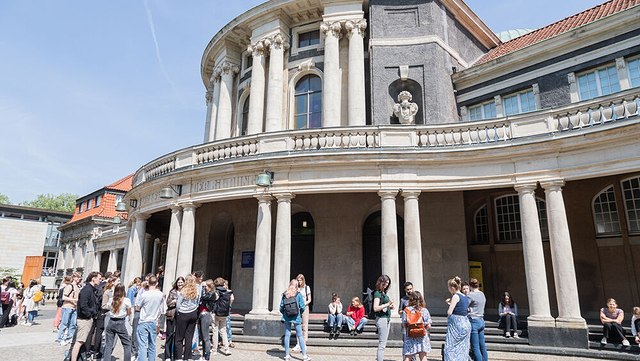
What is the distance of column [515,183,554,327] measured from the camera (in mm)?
10567

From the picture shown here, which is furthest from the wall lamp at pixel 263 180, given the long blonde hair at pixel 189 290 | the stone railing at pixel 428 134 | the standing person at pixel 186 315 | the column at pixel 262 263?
the long blonde hair at pixel 189 290

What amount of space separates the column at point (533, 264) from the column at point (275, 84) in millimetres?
10423

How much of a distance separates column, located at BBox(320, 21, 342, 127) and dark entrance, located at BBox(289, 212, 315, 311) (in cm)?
405

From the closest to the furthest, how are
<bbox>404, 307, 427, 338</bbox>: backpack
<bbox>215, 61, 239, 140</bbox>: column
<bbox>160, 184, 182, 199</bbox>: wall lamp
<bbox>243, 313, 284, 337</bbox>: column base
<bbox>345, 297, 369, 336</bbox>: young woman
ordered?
<bbox>404, 307, 427, 338</bbox>: backpack, <bbox>345, 297, 369, 336</bbox>: young woman, <bbox>243, 313, 284, 337</bbox>: column base, <bbox>160, 184, 182, 199</bbox>: wall lamp, <bbox>215, 61, 239, 140</bbox>: column

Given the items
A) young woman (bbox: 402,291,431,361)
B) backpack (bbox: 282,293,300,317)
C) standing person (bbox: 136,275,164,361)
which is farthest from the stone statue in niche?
standing person (bbox: 136,275,164,361)

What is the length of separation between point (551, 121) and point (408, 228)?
195 inches

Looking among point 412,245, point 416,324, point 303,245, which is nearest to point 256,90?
point 303,245

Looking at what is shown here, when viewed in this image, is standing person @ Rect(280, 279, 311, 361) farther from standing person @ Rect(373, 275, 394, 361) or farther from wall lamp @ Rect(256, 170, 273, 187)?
wall lamp @ Rect(256, 170, 273, 187)

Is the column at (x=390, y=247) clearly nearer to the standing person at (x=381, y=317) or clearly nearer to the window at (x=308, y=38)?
the standing person at (x=381, y=317)

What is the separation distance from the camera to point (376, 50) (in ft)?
56.4

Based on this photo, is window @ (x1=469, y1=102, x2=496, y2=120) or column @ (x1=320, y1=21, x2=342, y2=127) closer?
column @ (x1=320, y1=21, x2=342, y2=127)

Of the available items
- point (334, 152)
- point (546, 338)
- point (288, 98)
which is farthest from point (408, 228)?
point (288, 98)

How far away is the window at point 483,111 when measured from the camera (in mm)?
17391

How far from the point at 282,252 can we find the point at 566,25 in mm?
16268
